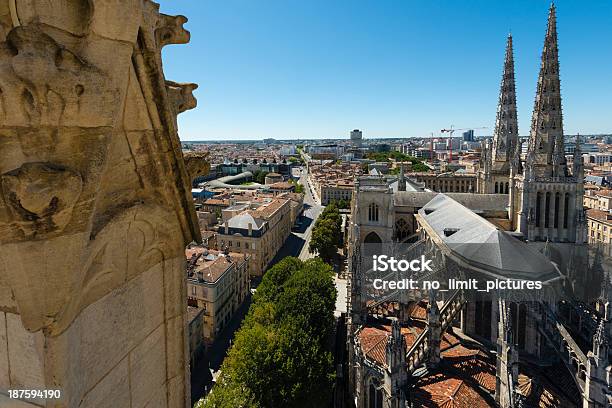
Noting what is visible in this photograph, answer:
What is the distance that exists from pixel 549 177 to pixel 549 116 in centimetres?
497

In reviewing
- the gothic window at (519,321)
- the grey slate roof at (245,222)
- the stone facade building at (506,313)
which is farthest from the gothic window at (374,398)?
the grey slate roof at (245,222)

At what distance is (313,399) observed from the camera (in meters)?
23.6

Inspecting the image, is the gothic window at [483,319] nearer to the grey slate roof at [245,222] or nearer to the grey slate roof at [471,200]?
the grey slate roof at [471,200]

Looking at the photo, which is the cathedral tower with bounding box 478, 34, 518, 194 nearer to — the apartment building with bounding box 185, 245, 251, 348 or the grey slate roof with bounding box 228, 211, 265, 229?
the grey slate roof with bounding box 228, 211, 265, 229

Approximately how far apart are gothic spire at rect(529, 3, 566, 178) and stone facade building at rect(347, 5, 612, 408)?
0.08 metres

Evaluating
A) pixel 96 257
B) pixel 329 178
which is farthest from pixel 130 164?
pixel 329 178

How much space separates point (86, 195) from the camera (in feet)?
8.61

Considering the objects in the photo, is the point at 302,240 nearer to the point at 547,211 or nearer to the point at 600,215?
the point at 547,211

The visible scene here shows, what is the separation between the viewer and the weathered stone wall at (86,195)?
230 centimetres

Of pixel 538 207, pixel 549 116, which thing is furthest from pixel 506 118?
pixel 538 207

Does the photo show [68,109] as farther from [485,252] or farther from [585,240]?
[585,240]

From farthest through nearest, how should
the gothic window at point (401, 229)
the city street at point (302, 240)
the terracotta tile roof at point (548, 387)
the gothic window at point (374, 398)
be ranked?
the city street at point (302, 240), the gothic window at point (401, 229), the gothic window at point (374, 398), the terracotta tile roof at point (548, 387)

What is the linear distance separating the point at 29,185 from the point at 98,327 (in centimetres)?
150

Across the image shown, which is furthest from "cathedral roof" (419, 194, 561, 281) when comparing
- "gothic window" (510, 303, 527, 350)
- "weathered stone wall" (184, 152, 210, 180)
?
"weathered stone wall" (184, 152, 210, 180)
